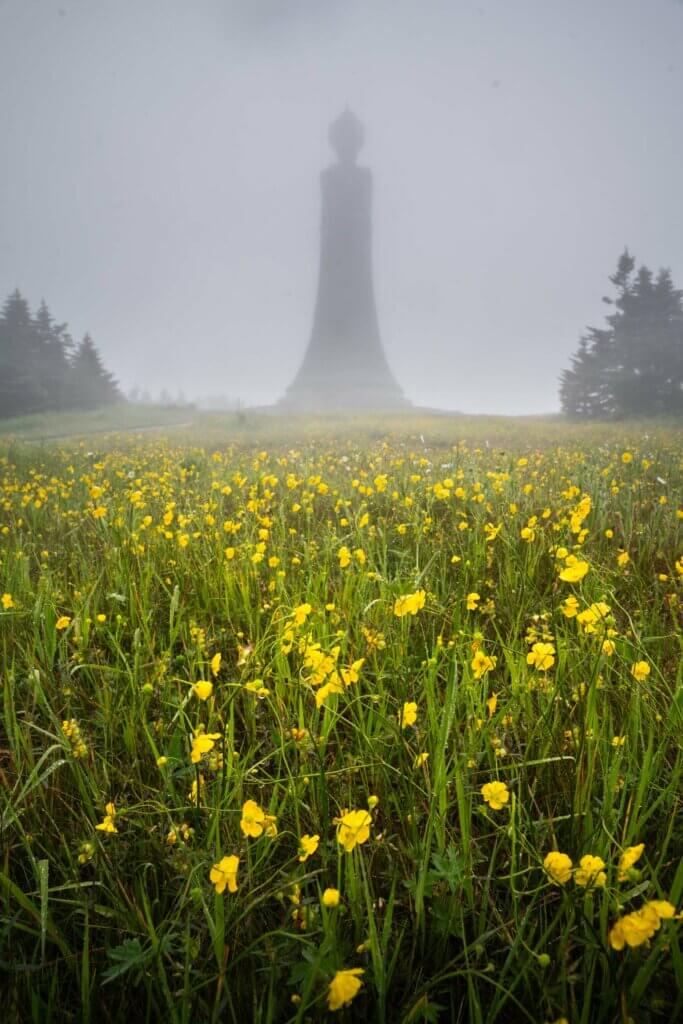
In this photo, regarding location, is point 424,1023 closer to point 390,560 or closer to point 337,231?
point 390,560

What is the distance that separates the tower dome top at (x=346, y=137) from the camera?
185 ft

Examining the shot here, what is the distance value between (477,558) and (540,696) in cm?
113

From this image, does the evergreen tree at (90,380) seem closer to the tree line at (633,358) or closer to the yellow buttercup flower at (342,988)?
the tree line at (633,358)

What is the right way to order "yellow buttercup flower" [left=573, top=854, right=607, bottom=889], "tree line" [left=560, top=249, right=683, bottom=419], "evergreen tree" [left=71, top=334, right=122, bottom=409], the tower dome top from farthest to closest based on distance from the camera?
1. the tower dome top
2. "evergreen tree" [left=71, top=334, right=122, bottom=409]
3. "tree line" [left=560, top=249, right=683, bottom=419]
4. "yellow buttercup flower" [left=573, top=854, right=607, bottom=889]

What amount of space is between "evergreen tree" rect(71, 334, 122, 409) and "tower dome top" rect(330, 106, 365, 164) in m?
41.2

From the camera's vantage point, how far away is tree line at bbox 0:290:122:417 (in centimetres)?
2714

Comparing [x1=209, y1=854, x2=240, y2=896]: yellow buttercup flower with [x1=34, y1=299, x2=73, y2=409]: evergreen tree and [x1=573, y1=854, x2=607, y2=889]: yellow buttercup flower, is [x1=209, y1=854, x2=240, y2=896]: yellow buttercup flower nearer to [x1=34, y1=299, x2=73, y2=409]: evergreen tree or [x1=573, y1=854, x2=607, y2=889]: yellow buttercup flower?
[x1=573, y1=854, x2=607, y2=889]: yellow buttercup flower

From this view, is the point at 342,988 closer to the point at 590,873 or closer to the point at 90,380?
the point at 590,873

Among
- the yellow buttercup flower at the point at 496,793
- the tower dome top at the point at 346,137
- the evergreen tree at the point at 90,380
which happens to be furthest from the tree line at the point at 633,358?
the tower dome top at the point at 346,137

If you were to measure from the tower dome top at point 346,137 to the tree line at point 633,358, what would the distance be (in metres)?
47.4

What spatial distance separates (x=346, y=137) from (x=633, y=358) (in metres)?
53.4

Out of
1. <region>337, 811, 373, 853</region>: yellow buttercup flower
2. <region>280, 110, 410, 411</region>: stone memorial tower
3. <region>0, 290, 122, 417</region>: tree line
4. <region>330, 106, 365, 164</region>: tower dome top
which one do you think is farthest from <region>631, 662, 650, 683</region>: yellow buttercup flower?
<region>330, 106, 365, 164</region>: tower dome top

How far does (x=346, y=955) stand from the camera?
33.2 inches

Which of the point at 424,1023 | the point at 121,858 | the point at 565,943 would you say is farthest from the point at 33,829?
the point at 565,943
